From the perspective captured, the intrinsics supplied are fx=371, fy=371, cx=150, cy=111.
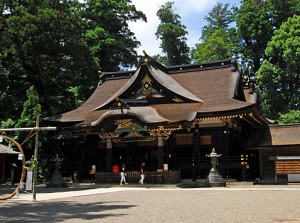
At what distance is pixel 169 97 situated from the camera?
80.8 feet

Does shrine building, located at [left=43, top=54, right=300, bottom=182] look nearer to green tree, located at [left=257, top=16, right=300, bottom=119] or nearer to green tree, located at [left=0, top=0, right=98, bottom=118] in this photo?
green tree, located at [left=0, top=0, right=98, bottom=118]

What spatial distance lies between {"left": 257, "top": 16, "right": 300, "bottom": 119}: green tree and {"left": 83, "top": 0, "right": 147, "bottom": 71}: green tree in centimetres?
1572

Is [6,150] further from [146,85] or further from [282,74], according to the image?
[282,74]

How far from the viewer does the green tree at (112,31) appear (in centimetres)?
4138

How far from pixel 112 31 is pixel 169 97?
77.6ft

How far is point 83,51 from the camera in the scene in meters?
26.3

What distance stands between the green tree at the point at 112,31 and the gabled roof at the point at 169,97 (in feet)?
41.2

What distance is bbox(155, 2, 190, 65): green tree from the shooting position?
168ft

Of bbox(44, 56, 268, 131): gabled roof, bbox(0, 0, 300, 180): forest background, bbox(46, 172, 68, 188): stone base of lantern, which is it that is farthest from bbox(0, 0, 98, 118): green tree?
bbox(46, 172, 68, 188): stone base of lantern

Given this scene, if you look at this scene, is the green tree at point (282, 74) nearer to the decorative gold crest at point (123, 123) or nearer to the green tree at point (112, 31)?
the green tree at point (112, 31)

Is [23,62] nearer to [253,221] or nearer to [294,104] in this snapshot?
[253,221]

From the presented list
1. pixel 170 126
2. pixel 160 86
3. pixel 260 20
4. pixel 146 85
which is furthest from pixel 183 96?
pixel 260 20

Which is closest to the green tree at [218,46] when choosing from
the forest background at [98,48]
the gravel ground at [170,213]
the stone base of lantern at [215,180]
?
the forest background at [98,48]

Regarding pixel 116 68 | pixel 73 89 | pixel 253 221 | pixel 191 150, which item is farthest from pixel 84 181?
pixel 116 68
